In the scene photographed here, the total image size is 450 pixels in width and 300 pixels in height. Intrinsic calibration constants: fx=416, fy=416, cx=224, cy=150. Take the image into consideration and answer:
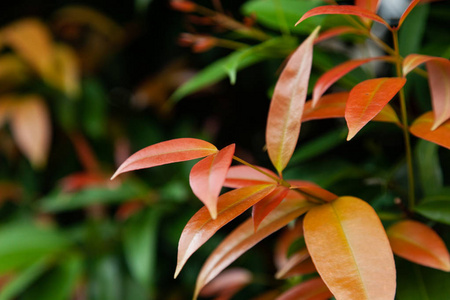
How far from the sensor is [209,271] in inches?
11.5

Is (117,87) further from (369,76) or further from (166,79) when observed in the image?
(369,76)

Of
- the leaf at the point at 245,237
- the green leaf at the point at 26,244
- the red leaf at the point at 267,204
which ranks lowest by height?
the green leaf at the point at 26,244

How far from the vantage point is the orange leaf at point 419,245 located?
28 centimetres

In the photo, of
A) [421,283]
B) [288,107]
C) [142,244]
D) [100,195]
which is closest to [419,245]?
[421,283]

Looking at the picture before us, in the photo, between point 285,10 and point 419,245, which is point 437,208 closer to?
point 419,245

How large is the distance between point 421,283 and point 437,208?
6 cm

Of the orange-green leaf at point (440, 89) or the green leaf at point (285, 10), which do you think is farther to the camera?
the green leaf at point (285, 10)

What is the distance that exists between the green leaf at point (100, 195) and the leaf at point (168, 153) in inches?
18.9

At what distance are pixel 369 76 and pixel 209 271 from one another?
0.32 meters

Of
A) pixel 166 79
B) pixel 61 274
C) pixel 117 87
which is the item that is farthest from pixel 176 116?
pixel 61 274

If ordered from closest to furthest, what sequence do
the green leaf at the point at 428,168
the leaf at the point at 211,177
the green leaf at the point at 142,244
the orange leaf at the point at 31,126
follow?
1. the leaf at the point at 211,177
2. the green leaf at the point at 428,168
3. the green leaf at the point at 142,244
4. the orange leaf at the point at 31,126

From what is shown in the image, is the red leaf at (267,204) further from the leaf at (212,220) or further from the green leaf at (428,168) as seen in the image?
the green leaf at (428,168)

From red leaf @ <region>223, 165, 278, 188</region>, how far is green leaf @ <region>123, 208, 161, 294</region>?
1.19 ft

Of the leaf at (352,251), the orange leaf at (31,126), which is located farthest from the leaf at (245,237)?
the orange leaf at (31,126)
